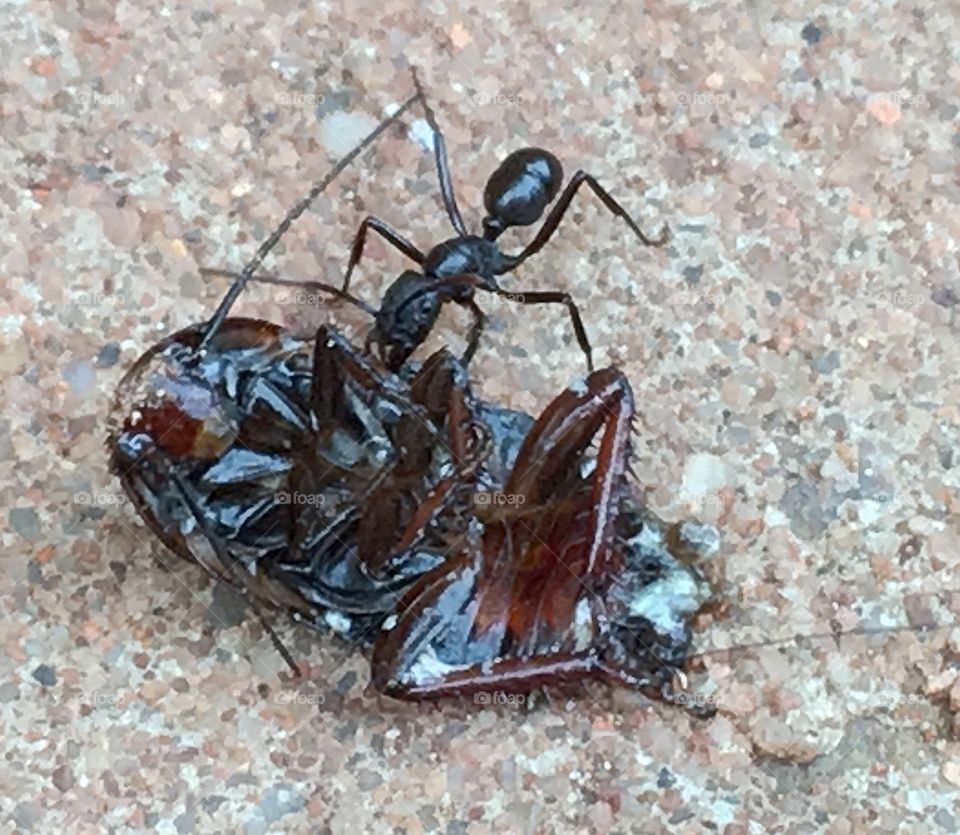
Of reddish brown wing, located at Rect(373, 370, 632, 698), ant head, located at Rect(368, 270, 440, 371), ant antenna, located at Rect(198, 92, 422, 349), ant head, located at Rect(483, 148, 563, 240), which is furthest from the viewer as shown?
ant head, located at Rect(483, 148, 563, 240)

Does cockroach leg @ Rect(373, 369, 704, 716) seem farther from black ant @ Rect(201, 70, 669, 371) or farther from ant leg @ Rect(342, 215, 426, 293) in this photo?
ant leg @ Rect(342, 215, 426, 293)

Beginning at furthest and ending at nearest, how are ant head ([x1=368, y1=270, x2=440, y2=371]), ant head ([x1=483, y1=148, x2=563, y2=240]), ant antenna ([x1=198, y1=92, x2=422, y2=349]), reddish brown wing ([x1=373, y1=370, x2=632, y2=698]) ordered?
ant head ([x1=483, y1=148, x2=563, y2=240]), ant head ([x1=368, y1=270, x2=440, y2=371]), ant antenna ([x1=198, y1=92, x2=422, y2=349]), reddish brown wing ([x1=373, y1=370, x2=632, y2=698])

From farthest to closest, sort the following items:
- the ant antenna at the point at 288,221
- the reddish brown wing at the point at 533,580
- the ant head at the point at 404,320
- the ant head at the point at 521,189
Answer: the ant head at the point at 521,189 < the ant head at the point at 404,320 < the ant antenna at the point at 288,221 < the reddish brown wing at the point at 533,580

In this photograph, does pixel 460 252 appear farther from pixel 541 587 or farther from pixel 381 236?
pixel 541 587

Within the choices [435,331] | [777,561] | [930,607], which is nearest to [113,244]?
[435,331]

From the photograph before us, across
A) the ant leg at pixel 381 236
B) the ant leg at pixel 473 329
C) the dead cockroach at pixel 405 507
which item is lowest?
the dead cockroach at pixel 405 507

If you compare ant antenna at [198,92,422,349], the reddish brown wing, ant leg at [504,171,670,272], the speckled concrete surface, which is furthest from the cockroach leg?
ant leg at [504,171,670,272]

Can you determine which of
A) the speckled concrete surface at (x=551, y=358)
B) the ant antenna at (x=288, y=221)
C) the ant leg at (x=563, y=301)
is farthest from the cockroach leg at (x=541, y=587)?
the ant antenna at (x=288, y=221)

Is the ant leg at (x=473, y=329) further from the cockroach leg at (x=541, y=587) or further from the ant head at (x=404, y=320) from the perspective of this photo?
the cockroach leg at (x=541, y=587)
